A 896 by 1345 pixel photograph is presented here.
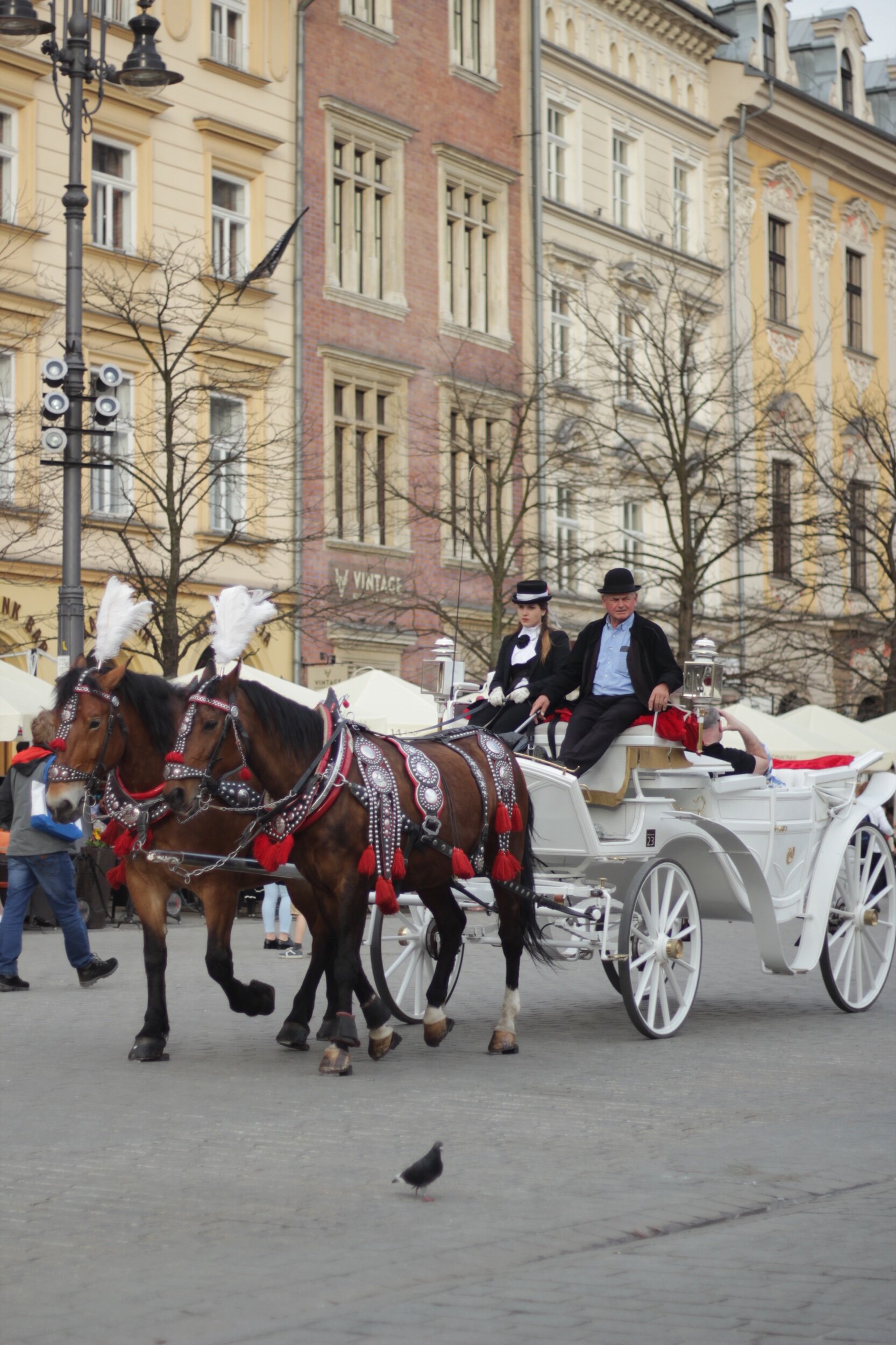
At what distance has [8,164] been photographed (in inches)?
1004

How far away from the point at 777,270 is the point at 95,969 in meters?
32.3

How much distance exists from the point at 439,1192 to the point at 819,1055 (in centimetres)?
412

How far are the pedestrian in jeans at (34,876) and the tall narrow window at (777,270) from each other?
31.1 metres

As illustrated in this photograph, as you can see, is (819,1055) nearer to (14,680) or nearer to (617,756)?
(617,756)

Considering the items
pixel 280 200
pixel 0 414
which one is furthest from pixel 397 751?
pixel 280 200

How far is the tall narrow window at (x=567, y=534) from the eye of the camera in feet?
99.3

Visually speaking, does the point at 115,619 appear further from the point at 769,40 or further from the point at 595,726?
the point at 769,40

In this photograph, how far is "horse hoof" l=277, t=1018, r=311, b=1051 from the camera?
10.1 m

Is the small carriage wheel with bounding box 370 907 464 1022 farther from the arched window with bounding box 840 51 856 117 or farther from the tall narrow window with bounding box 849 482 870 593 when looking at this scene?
the arched window with bounding box 840 51 856 117

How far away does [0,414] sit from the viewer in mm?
20953

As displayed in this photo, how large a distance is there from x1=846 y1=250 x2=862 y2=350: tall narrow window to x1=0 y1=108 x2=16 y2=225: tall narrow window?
955 inches

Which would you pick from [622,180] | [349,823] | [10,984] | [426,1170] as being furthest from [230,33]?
[426,1170]

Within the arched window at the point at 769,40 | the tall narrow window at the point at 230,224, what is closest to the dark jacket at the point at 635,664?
the tall narrow window at the point at 230,224

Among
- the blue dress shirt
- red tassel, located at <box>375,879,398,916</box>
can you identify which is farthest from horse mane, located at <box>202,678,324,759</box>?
the blue dress shirt
